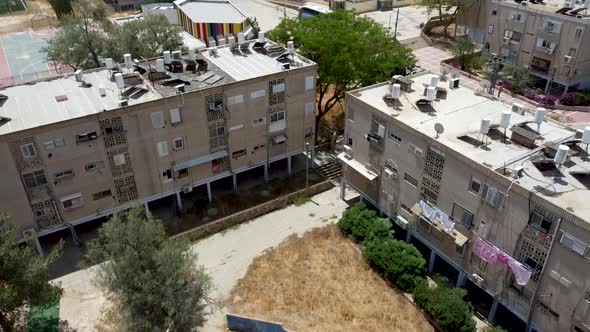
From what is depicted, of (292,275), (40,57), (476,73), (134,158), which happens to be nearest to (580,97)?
(476,73)

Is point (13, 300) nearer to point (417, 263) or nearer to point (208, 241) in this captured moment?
point (208, 241)

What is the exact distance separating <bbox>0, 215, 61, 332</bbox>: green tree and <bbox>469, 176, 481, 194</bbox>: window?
2558 cm

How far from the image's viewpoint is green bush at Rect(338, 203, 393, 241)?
121 feet

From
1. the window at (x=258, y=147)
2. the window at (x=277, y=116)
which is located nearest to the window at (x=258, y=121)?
the window at (x=277, y=116)

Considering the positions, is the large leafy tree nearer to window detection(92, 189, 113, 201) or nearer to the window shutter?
the window shutter

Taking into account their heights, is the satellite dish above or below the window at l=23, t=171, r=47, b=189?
above

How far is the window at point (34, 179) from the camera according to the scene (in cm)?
3397

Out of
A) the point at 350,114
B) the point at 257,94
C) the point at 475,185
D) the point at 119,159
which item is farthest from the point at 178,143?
the point at 475,185

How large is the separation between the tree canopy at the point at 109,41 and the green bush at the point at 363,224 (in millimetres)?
28838

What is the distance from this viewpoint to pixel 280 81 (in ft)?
136

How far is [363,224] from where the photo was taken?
125ft

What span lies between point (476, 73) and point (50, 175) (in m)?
57.3

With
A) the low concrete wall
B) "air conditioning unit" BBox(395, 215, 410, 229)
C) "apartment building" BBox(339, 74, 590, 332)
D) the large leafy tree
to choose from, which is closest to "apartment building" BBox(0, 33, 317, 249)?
the low concrete wall

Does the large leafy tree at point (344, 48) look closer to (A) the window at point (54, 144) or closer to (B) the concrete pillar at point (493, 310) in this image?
(A) the window at point (54, 144)
